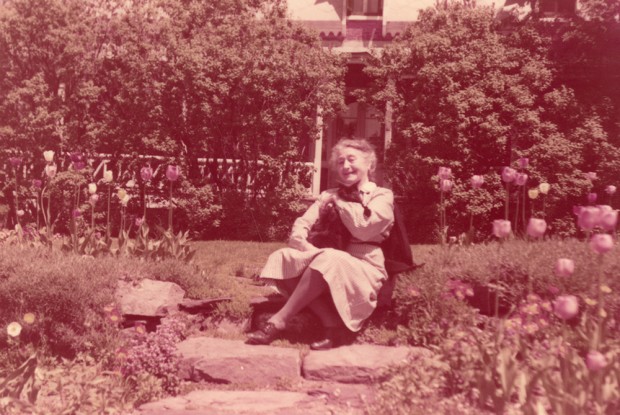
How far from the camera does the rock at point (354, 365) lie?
15.1ft

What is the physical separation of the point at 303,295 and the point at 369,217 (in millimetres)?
754

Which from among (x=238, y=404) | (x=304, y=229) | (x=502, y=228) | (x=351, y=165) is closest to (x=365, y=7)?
(x=351, y=165)

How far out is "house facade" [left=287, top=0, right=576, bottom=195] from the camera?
13.1m

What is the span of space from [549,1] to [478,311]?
366 inches

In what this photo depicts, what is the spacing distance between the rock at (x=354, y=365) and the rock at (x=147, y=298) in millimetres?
1360

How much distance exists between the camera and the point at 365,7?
1470cm

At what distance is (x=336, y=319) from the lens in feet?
17.0

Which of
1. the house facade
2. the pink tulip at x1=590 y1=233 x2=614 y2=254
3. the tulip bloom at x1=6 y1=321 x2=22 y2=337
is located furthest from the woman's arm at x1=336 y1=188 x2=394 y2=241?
the house facade

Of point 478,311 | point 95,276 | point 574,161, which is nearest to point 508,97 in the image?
point 574,161

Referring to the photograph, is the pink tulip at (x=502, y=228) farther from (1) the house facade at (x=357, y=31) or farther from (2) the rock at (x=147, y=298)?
(1) the house facade at (x=357, y=31)

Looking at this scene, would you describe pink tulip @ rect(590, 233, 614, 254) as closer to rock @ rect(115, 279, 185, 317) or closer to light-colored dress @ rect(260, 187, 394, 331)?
light-colored dress @ rect(260, 187, 394, 331)

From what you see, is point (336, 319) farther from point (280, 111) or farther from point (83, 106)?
point (83, 106)

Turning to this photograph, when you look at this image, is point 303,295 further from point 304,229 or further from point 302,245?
point 304,229

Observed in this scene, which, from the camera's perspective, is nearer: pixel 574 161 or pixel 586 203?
pixel 574 161
